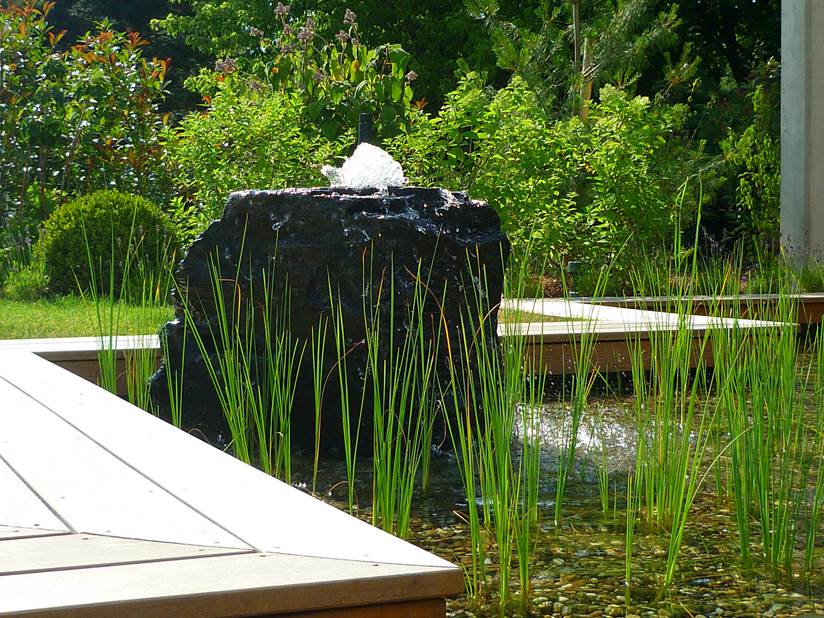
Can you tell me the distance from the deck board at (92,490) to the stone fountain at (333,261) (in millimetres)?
1384

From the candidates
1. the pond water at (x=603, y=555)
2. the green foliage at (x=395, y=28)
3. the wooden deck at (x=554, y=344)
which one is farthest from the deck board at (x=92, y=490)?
the green foliage at (x=395, y=28)

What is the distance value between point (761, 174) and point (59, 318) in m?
7.98

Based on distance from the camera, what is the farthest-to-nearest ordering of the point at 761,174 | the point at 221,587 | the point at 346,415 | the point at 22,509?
the point at 761,174 < the point at 346,415 < the point at 22,509 < the point at 221,587

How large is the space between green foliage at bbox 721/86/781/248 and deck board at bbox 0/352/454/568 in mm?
9219

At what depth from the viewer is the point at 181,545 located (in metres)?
1.55

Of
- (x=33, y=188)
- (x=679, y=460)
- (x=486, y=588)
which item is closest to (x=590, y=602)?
(x=486, y=588)

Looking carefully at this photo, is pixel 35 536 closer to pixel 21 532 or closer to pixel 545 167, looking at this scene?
pixel 21 532

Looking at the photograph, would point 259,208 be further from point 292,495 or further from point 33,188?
point 33,188

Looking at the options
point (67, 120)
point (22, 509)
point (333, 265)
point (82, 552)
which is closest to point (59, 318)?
point (333, 265)

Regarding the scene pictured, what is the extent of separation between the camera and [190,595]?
1.33 metres

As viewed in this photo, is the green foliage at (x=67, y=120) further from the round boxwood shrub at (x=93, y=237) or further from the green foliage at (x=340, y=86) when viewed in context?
the round boxwood shrub at (x=93, y=237)

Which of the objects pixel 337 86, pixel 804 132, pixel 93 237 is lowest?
pixel 93 237

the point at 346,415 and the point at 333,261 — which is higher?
the point at 333,261

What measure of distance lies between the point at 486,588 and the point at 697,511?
3.01 ft
